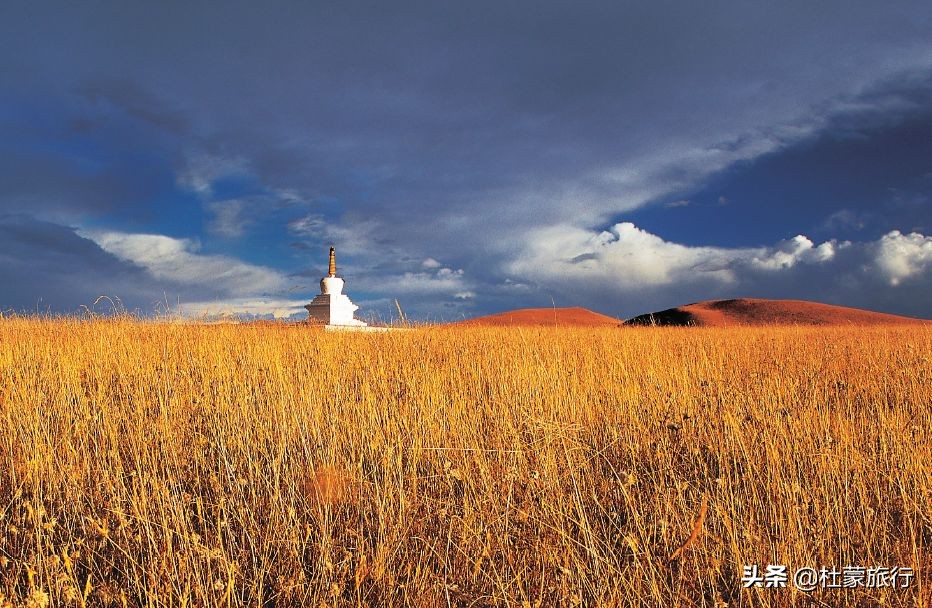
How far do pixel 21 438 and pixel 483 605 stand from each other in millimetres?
3523

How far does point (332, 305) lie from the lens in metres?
16.7

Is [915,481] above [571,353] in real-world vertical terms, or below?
below

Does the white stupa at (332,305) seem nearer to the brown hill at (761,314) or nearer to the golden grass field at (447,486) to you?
the golden grass field at (447,486)

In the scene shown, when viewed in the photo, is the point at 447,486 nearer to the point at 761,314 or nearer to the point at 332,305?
the point at 332,305

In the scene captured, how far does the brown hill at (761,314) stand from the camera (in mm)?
24516

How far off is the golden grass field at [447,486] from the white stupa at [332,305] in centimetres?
1014

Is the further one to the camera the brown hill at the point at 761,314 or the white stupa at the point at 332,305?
the brown hill at the point at 761,314

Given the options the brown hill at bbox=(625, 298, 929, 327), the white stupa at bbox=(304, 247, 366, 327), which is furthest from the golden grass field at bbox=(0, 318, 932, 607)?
the brown hill at bbox=(625, 298, 929, 327)

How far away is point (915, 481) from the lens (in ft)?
9.55

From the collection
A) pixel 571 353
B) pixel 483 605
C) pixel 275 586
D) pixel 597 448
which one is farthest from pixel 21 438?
pixel 571 353

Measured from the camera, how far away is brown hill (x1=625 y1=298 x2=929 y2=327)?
2452 cm

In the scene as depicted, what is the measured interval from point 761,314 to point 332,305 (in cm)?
2015

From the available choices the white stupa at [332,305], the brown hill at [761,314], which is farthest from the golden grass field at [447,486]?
the brown hill at [761,314]

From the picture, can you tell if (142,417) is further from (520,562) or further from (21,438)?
(520,562)
